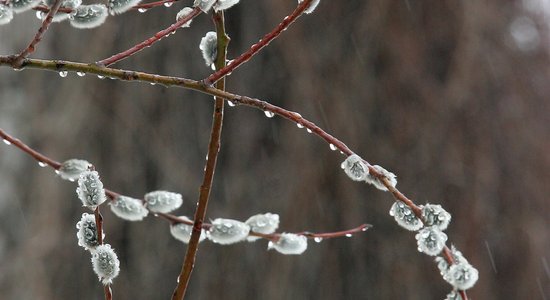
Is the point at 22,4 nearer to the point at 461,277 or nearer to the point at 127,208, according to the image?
the point at 127,208

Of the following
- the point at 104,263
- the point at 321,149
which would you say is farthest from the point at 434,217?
the point at 321,149

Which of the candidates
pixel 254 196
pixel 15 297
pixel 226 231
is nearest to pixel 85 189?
pixel 226 231

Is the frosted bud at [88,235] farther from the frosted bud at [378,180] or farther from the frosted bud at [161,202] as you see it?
the frosted bud at [378,180]

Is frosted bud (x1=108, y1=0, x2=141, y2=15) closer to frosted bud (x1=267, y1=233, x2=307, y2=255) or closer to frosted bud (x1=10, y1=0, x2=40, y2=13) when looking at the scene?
frosted bud (x1=10, y1=0, x2=40, y2=13)

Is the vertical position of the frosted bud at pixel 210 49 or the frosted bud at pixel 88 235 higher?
the frosted bud at pixel 210 49

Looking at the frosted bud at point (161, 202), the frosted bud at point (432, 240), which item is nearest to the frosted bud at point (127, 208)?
the frosted bud at point (161, 202)

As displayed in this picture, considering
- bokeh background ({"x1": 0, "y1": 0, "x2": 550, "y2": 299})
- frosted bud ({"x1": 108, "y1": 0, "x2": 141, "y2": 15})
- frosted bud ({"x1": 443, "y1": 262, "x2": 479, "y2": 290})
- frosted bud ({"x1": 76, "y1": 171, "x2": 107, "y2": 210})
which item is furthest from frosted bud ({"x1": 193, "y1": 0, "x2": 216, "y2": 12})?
bokeh background ({"x1": 0, "y1": 0, "x2": 550, "y2": 299})
